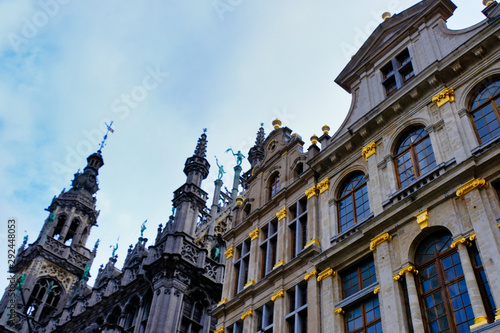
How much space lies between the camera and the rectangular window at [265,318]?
21.8 m

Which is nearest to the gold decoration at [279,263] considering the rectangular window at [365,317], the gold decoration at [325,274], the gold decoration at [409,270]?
the gold decoration at [325,274]

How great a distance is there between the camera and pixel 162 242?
32031 mm

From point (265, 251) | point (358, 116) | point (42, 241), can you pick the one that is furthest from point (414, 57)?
point (42, 241)

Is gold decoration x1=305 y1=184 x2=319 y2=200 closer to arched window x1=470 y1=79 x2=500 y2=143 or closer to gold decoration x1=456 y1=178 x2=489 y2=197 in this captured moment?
arched window x1=470 y1=79 x2=500 y2=143

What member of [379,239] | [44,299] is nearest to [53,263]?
[44,299]

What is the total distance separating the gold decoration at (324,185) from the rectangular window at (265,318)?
4.95m

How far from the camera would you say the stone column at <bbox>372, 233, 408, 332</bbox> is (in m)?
16.7

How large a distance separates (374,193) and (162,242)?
15.0 m

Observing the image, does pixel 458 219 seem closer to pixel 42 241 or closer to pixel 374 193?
pixel 374 193

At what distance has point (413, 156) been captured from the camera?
20.3m

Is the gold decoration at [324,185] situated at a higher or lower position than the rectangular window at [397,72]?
lower

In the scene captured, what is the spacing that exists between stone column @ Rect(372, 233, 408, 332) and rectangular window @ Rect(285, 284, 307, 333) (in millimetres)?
3604

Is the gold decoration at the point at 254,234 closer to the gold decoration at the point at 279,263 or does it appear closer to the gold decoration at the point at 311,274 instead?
the gold decoration at the point at 279,263

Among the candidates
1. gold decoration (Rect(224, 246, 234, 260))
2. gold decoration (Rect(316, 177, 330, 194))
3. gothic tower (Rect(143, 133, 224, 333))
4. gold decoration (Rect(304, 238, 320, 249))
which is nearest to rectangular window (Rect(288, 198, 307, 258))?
gold decoration (Rect(304, 238, 320, 249))
